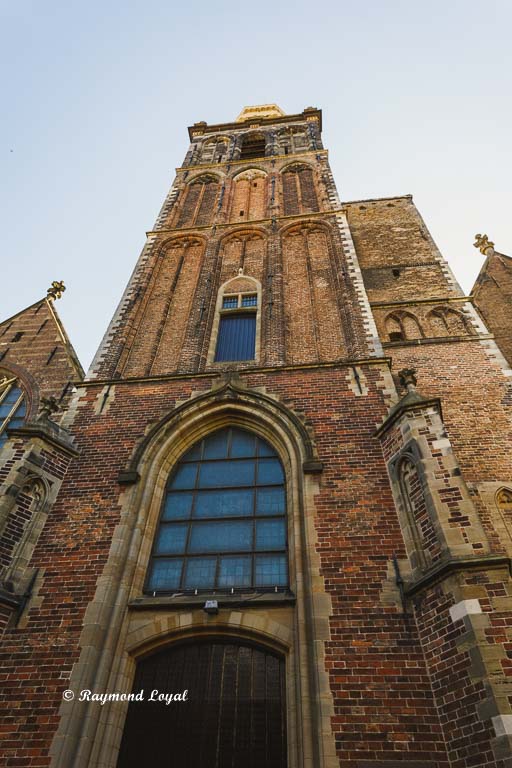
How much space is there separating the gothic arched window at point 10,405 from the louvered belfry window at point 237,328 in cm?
462

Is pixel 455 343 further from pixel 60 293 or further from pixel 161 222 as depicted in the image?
pixel 60 293

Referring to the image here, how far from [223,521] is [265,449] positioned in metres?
1.49

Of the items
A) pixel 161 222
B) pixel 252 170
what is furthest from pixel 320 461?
pixel 252 170

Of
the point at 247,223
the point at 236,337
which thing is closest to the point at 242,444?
the point at 236,337

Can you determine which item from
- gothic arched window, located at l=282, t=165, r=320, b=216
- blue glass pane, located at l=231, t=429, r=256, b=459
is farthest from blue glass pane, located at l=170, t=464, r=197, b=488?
gothic arched window, located at l=282, t=165, r=320, b=216

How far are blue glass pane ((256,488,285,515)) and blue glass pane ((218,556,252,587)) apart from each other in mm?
799

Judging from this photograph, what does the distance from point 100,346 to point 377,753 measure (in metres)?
8.81

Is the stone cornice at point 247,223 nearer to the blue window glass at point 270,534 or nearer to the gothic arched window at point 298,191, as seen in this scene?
the gothic arched window at point 298,191

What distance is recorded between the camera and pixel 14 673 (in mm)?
5824

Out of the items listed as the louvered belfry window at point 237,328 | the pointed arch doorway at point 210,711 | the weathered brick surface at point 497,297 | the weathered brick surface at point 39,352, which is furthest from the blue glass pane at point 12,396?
the weathered brick surface at point 497,297

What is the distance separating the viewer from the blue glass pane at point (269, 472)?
7.93m

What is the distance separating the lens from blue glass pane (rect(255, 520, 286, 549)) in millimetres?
7098

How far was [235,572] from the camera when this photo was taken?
6.88 metres

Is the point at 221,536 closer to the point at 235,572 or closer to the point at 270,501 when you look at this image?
the point at 235,572
